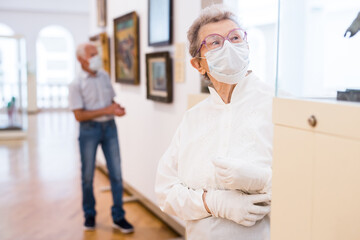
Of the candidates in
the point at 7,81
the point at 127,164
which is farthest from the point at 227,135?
the point at 7,81

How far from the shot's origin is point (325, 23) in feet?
4.43

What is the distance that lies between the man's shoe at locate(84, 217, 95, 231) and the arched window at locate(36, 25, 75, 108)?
13.6 metres

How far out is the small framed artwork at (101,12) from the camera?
6735 millimetres

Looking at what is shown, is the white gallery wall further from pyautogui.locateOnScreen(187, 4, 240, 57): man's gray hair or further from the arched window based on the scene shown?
the arched window

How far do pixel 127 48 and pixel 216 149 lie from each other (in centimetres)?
424

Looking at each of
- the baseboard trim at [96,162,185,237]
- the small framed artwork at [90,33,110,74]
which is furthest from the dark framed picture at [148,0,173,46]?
the small framed artwork at [90,33,110,74]

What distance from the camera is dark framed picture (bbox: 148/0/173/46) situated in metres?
4.19

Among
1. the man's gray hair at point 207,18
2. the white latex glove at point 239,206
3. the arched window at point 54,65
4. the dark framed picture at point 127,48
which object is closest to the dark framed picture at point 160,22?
the dark framed picture at point 127,48

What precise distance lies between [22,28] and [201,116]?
16478 mm

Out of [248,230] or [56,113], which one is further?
[56,113]

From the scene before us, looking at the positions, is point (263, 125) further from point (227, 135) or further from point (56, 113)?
point (56, 113)

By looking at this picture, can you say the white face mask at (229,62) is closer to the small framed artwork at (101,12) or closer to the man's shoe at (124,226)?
the man's shoe at (124,226)

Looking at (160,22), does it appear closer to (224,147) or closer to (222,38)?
(222,38)

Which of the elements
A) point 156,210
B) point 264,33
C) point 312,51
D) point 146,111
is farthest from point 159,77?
point 264,33
